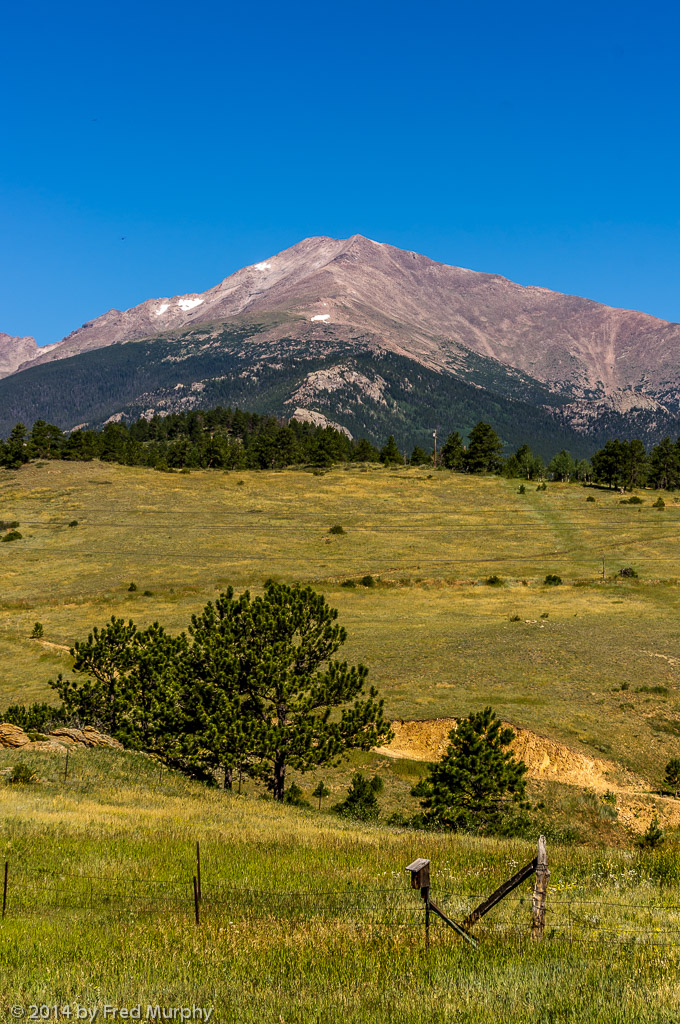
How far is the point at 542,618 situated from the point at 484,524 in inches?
2127

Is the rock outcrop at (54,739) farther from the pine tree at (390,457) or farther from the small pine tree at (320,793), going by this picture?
the pine tree at (390,457)

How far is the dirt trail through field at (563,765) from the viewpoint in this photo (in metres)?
31.3

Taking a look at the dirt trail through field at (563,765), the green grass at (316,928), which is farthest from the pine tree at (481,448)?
the green grass at (316,928)

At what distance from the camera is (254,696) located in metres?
31.7

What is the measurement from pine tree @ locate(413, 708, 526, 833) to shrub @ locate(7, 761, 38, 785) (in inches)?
634

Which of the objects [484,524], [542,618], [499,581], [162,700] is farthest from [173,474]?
[162,700]

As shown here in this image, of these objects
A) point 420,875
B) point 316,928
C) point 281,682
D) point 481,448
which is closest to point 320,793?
point 281,682

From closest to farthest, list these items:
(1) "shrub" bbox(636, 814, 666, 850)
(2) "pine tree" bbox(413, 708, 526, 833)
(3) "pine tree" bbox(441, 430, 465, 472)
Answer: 1. (1) "shrub" bbox(636, 814, 666, 850)
2. (2) "pine tree" bbox(413, 708, 526, 833)
3. (3) "pine tree" bbox(441, 430, 465, 472)

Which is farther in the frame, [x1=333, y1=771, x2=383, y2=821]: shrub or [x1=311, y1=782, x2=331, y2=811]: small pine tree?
[x1=311, y1=782, x2=331, y2=811]: small pine tree

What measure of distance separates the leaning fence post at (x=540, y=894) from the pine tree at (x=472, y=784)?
66.1ft

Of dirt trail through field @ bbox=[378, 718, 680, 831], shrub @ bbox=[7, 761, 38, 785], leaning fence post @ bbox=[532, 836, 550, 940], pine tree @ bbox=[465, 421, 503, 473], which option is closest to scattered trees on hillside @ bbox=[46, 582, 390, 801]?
shrub @ bbox=[7, 761, 38, 785]

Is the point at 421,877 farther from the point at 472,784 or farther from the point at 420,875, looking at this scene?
the point at 472,784

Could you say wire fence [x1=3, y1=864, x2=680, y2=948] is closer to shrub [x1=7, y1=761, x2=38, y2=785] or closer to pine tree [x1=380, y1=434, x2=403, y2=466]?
shrub [x1=7, y1=761, x2=38, y2=785]

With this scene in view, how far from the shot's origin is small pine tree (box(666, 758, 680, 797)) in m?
34.1
